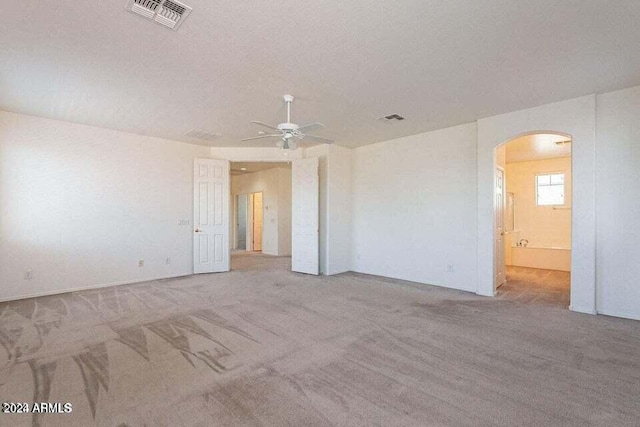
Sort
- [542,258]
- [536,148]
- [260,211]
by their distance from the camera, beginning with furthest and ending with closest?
1. [260,211]
2. [542,258]
3. [536,148]

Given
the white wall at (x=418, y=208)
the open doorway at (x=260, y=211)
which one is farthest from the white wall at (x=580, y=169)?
the open doorway at (x=260, y=211)

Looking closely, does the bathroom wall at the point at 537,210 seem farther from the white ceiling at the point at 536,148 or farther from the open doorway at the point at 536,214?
the white ceiling at the point at 536,148

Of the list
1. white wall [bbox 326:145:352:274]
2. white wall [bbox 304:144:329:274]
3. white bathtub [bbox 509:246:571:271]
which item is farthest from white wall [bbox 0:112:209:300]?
white bathtub [bbox 509:246:571:271]

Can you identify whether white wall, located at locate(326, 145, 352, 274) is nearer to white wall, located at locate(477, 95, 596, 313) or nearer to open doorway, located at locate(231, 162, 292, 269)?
open doorway, located at locate(231, 162, 292, 269)

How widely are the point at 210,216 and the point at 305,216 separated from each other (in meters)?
2.14

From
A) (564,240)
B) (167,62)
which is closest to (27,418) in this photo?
(167,62)

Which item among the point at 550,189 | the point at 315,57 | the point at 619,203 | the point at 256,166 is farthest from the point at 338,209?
the point at 550,189

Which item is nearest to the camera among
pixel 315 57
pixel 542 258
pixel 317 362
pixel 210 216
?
pixel 317 362

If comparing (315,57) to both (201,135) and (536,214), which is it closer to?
(201,135)

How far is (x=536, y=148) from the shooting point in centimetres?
702

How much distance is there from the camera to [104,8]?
2.33 metres

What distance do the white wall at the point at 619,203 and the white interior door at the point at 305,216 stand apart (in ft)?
15.2

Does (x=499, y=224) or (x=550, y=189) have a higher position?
(x=550, y=189)

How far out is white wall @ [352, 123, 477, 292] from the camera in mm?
5371
